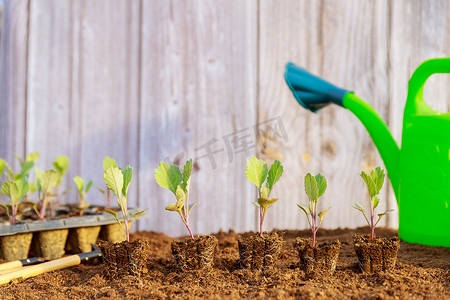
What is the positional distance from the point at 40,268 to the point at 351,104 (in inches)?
30.4

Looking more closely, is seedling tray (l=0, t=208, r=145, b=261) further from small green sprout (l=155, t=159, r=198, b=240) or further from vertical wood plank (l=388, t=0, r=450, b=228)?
vertical wood plank (l=388, t=0, r=450, b=228)

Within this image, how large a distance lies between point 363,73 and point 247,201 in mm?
585

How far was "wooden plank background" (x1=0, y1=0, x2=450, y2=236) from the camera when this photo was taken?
137 cm

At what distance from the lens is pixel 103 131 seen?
1388mm

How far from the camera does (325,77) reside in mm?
1396

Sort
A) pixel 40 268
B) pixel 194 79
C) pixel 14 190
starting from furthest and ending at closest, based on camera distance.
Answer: pixel 194 79 < pixel 14 190 < pixel 40 268

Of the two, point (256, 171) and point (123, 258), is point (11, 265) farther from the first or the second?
point (256, 171)

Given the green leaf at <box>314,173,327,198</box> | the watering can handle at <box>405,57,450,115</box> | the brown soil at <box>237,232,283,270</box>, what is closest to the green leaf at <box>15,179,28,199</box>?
the brown soil at <box>237,232,283,270</box>

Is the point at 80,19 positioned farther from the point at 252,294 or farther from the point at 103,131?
the point at 252,294

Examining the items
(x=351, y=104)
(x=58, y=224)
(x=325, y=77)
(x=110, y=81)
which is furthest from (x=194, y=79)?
(x=58, y=224)

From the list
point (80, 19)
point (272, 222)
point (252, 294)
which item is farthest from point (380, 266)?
point (80, 19)

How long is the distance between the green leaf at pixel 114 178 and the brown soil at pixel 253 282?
0.15 m

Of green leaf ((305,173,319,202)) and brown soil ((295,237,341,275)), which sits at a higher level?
green leaf ((305,173,319,202))

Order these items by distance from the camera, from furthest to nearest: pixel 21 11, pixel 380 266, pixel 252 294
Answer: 1. pixel 21 11
2. pixel 380 266
3. pixel 252 294
